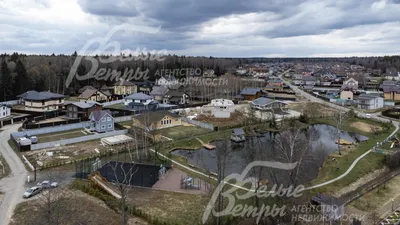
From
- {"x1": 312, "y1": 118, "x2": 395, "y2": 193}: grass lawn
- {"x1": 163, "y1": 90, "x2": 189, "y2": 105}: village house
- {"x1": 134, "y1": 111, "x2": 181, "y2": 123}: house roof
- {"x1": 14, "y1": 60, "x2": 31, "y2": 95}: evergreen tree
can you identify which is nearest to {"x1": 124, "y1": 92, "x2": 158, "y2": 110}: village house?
{"x1": 163, "y1": 90, "x2": 189, "y2": 105}: village house

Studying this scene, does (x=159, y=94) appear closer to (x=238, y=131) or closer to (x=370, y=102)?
(x=238, y=131)

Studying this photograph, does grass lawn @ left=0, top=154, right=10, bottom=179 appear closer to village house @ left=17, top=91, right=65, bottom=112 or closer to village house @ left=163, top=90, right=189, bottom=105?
village house @ left=17, top=91, right=65, bottom=112

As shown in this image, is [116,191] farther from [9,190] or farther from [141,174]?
[9,190]

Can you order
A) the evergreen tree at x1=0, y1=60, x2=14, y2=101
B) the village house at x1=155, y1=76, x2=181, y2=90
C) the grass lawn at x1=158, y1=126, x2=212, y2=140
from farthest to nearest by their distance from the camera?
the village house at x1=155, y1=76, x2=181, y2=90, the evergreen tree at x1=0, y1=60, x2=14, y2=101, the grass lawn at x1=158, y1=126, x2=212, y2=140

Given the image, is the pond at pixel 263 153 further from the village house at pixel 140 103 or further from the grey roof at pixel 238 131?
the village house at pixel 140 103

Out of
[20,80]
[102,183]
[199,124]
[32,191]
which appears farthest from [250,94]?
[32,191]

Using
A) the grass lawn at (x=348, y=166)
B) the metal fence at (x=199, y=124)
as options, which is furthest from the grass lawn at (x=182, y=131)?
the grass lawn at (x=348, y=166)
